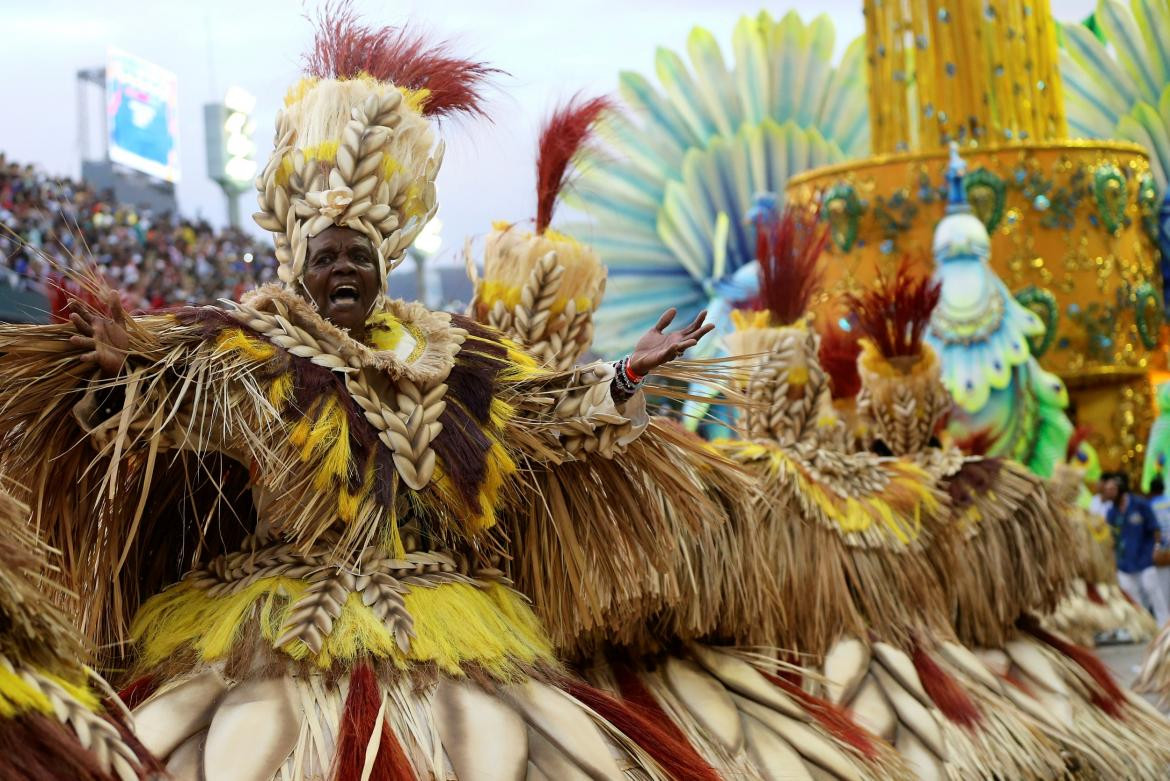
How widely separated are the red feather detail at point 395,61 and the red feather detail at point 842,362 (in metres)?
3.04

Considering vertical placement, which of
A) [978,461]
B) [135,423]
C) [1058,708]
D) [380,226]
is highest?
[380,226]

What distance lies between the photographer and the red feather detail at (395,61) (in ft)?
9.48

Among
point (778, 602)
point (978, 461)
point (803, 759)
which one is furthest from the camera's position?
point (978, 461)

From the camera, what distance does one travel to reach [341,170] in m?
2.64

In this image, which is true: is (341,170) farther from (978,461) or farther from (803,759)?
(978,461)

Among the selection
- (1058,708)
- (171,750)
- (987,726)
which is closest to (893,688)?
(987,726)

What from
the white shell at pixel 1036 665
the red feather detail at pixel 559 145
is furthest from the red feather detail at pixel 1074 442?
the red feather detail at pixel 559 145

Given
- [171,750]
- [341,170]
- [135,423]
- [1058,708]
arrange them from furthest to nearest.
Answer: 1. [1058,708]
2. [341,170]
3. [135,423]
4. [171,750]

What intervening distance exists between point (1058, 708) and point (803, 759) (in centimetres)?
168

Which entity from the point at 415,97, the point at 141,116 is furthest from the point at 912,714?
the point at 141,116

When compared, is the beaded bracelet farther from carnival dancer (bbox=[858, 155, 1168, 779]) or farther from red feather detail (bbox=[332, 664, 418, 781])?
carnival dancer (bbox=[858, 155, 1168, 779])

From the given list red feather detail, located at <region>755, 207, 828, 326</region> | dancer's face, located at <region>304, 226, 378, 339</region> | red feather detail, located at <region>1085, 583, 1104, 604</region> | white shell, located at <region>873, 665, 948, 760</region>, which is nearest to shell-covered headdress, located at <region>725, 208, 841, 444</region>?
red feather detail, located at <region>755, 207, 828, 326</region>

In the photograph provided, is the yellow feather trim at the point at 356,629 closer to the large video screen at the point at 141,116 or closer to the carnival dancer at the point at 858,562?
the carnival dancer at the point at 858,562

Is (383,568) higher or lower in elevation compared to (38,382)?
lower
